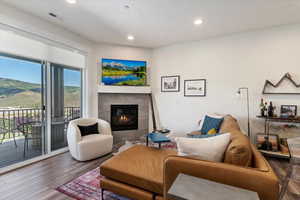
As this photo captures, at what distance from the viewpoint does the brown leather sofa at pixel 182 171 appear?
1.02 metres

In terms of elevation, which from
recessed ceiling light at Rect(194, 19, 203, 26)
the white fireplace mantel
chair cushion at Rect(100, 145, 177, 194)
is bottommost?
chair cushion at Rect(100, 145, 177, 194)

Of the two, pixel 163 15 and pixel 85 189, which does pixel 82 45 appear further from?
pixel 85 189

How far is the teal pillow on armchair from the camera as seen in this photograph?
2959mm

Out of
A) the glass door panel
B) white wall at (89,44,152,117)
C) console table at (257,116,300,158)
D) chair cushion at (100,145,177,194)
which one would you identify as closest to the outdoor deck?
the glass door panel

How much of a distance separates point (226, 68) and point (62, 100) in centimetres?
405

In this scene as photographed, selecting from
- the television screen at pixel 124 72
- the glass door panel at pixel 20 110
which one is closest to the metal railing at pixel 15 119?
the glass door panel at pixel 20 110

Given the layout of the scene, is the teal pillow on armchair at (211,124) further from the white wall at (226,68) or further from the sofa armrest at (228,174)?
the sofa armrest at (228,174)

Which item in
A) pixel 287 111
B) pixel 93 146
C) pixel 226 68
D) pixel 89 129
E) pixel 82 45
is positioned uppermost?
pixel 82 45

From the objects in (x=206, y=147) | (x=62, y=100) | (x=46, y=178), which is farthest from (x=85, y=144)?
(x=206, y=147)

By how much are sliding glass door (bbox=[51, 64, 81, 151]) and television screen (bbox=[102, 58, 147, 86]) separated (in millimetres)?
732

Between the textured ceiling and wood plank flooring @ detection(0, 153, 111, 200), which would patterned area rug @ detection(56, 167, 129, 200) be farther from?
the textured ceiling

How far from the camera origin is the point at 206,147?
1.38m

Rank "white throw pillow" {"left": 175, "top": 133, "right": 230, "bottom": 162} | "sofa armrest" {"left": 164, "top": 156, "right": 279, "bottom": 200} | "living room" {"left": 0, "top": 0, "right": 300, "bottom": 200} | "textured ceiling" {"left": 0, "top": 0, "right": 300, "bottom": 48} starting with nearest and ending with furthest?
"sofa armrest" {"left": 164, "top": 156, "right": 279, "bottom": 200} < "white throw pillow" {"left": 175, "top": 133, "right": 230, "bottom": 162} < "living room" {"left": 0, "top": 0, "right": 300, "bottom": 200} < "textured ceiling" {"left": 0, "top": 0, "right": 300, "bottom": 48}

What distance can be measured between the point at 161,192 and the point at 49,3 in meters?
3.22
